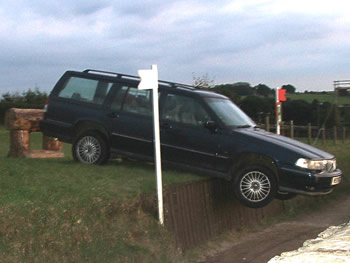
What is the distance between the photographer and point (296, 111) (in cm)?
5222

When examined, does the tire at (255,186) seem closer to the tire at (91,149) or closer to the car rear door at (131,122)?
the car rear door at (131,122)

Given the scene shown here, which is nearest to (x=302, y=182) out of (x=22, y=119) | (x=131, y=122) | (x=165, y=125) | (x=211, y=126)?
(x=211, y=126)

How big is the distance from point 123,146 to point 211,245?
8.09 feet

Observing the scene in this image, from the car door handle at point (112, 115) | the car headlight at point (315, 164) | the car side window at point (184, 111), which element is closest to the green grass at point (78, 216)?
the car side window at point (184, 111)

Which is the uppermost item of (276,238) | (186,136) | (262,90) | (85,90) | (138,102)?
(262,90)

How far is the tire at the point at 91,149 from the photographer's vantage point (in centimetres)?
1084

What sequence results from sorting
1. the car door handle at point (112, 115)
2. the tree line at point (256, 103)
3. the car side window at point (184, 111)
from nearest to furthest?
the car side window at point (184, 111) < the car door handle at point (112, 115) < the tree line at point (256, 103)

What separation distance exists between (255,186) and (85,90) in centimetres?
390

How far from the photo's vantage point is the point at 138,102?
35.4 ft

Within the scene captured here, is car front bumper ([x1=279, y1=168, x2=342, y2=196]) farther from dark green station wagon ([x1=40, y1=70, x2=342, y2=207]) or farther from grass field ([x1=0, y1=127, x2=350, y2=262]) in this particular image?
grass field ([x1=0, y1=127, x2=350, y2=262])

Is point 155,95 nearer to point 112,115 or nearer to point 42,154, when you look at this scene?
point 112,115

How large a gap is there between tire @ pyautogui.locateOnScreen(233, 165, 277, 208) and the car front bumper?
174 mm

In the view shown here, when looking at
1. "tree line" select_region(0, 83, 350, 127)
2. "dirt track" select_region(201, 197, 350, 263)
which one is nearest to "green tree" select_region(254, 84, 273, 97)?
"tree line" select_region(0, 83, 350, 127)

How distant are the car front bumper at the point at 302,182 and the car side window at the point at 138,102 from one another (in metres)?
2.77
